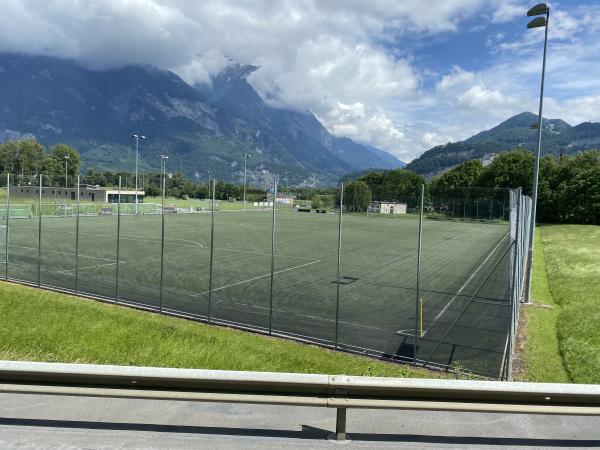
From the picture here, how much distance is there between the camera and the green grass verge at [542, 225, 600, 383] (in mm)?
10494

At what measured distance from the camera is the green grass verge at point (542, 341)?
10.1 metres

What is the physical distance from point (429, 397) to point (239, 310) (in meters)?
12.4

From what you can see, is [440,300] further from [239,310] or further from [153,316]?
[153,316]

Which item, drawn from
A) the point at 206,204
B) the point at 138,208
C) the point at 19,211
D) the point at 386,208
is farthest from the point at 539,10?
the point at 206,204

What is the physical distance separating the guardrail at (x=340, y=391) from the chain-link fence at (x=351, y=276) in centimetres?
547

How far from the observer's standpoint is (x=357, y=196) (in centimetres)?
1512

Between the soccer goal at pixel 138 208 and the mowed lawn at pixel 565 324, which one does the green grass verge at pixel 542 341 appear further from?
the soccer goal at pixel 138 208

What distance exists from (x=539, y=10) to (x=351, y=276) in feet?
42.4

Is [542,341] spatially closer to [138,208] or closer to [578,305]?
[578,305]

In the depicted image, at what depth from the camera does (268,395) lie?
3.53 metres

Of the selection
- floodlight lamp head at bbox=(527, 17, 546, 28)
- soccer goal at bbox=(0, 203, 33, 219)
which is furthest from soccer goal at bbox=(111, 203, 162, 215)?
floodlight lamp head at bbox=(527, 17, 546, 28)

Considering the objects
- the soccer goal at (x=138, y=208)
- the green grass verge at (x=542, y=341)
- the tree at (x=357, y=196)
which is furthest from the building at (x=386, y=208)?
the soccer goal at (x=138, y=208)

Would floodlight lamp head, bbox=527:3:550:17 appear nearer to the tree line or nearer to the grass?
the tree line

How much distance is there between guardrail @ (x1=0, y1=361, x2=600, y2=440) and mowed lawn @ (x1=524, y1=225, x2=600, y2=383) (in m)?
7.04
